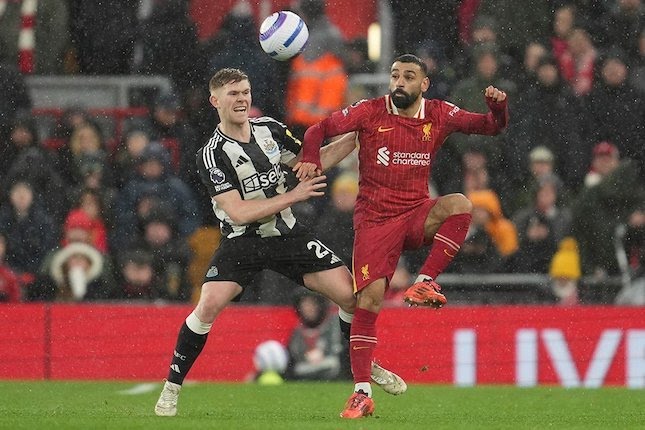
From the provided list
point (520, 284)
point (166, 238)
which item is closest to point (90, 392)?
point (166, 238)

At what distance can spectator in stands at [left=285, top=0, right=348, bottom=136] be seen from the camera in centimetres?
1722

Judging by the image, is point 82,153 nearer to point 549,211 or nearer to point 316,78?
point 316,78

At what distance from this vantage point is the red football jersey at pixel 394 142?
10789 mm

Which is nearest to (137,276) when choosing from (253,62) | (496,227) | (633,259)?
(253,62)

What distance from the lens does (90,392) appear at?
539 inches

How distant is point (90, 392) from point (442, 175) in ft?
15.7

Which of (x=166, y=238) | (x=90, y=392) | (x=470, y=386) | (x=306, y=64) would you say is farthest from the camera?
(x=306, y=64)

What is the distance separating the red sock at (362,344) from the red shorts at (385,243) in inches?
7.8

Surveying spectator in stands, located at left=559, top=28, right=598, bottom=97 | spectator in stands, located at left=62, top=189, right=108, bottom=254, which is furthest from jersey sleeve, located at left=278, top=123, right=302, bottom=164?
spectator in stands, located at left=559, top=28, right=598, bottom=97

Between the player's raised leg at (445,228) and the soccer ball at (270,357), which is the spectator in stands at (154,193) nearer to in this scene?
the soccer ball at (270,357)

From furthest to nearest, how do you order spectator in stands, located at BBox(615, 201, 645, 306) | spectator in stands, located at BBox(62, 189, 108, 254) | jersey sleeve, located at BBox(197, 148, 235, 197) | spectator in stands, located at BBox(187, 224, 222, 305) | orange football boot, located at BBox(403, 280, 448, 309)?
spectator in stands, located at BBox(187, 224, 222, 305) < spectator in stands, located at BBox(62, 189, 108, 254) < spectator in stands, located at BBox(615, 201, 645, 306) < jersey sleeve, located at BBox(197, 148, 235, 197) < orange football boot, located at BBox(403, 280, 448, 309)

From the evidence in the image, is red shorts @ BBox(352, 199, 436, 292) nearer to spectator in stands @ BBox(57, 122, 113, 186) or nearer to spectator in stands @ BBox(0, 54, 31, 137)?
spectator in stands @ BBox(57, 122, 113, 186)

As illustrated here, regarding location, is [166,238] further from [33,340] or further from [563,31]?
[563,31]

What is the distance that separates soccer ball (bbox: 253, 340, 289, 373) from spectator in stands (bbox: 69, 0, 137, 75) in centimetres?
454
